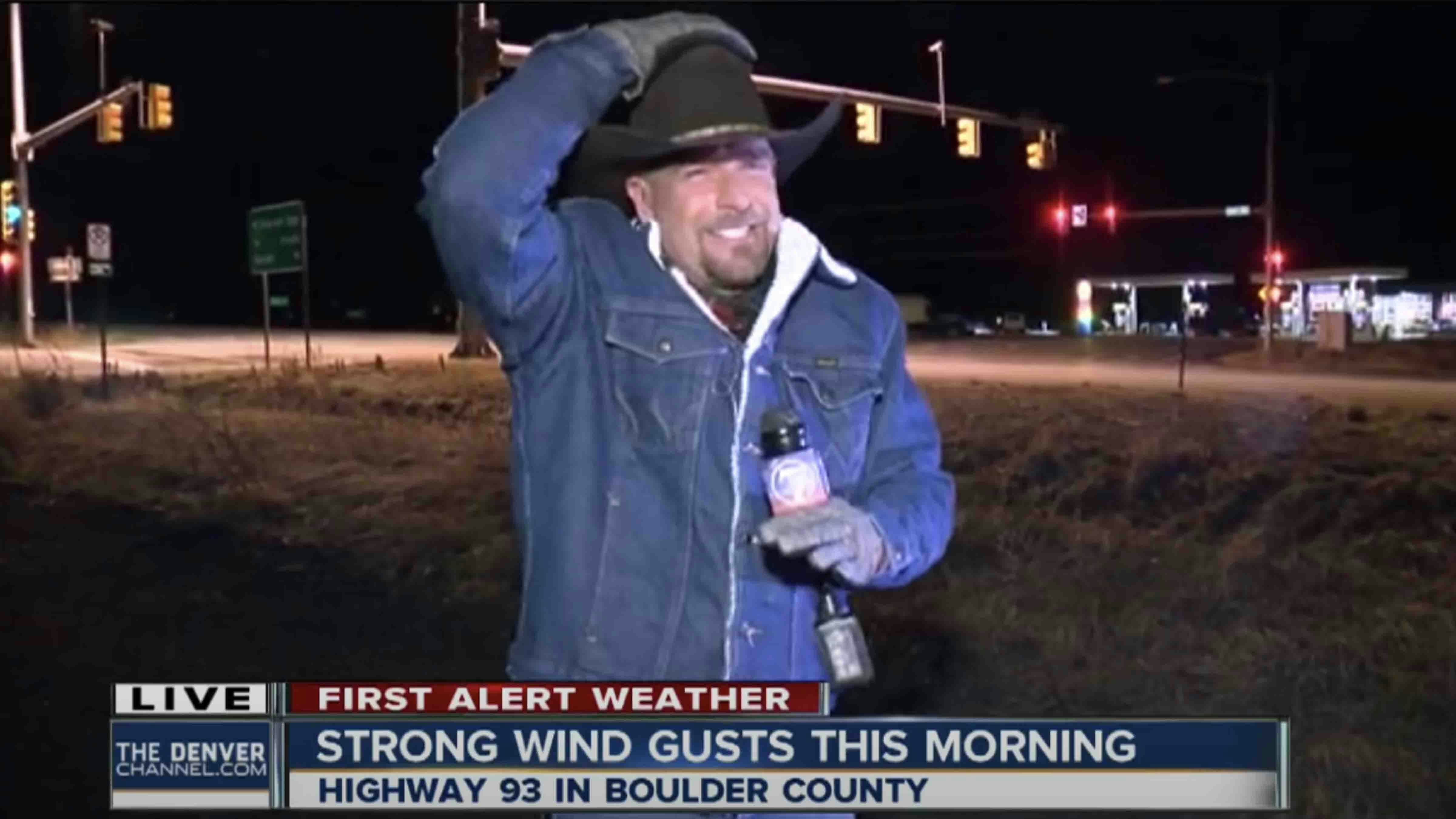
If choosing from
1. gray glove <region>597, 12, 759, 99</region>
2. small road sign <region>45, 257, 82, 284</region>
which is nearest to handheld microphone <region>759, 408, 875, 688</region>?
gray glove <region>597, 12, 759, 99</region>

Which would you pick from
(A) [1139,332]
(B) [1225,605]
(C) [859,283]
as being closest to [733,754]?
(C) [859,283]

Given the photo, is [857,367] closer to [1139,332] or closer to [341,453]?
[341,453]

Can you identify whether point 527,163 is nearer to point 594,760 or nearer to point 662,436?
point 662,436

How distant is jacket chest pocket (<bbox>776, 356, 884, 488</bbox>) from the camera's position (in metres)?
2.15

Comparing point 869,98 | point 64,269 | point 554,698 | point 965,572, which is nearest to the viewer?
point 554,698

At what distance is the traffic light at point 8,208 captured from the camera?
13.5 m

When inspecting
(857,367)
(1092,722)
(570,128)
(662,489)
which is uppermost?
(570,128)

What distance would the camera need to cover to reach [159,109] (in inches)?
302

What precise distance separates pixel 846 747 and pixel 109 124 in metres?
7.74

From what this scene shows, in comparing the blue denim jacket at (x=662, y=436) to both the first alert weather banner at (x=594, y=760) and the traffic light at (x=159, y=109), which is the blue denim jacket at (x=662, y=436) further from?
the traffic light at (x=159, y=109)

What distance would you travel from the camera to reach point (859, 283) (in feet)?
7.39

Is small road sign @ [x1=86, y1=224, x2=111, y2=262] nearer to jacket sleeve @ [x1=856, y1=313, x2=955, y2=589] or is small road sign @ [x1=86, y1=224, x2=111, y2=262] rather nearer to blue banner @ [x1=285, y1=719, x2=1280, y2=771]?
blue banner @ [x1=285, y1=719, x2=1280, y2=771]

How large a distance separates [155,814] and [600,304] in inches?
83.5

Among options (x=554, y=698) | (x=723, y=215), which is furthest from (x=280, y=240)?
(x=723, y=215)
